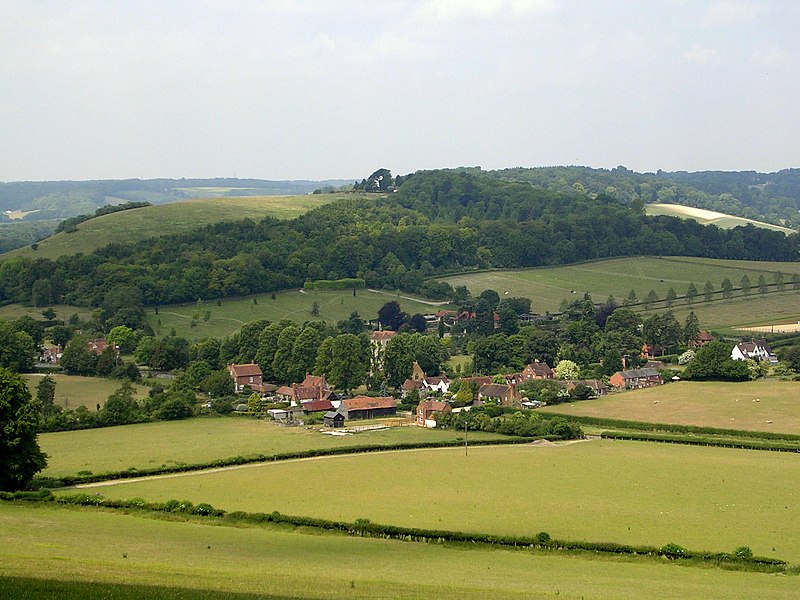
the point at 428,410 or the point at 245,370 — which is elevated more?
the point at 428,410

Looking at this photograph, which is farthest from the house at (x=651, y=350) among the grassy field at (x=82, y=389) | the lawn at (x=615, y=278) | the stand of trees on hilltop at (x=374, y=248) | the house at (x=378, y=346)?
the grassy field at (x=82, y=389)

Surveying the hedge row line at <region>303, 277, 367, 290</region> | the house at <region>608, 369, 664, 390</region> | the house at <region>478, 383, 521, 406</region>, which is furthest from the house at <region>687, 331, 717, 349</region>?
the hedge row line at <region>303, 277, 367, 290</region>

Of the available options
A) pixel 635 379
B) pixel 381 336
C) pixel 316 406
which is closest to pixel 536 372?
pixel 635 379

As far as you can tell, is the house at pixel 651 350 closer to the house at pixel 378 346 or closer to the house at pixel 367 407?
the house at pixel 378 346

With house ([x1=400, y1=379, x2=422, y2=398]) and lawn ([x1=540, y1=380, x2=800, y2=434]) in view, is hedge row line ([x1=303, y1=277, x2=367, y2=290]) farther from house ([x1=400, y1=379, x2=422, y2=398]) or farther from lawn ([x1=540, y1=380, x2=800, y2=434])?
lawn ([x1=540, y1=380, x2=800, y2=434])

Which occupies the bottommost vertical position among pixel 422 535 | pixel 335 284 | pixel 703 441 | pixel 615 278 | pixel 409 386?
pixel 409 386

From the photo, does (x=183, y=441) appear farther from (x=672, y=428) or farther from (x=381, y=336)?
(x=381, y=336)

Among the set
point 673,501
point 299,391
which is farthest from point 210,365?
point 673,501

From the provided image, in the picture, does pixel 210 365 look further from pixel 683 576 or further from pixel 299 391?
pixel 683 576
